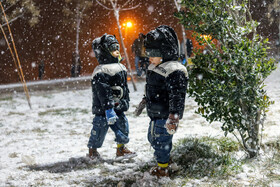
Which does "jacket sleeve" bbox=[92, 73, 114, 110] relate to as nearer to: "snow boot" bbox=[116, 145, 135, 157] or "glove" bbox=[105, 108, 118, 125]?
"glove" bbox=[105, 108, 118, 125]

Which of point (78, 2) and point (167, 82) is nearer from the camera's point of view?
point (167, 82)

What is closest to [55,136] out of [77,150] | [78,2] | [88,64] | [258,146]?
[77,150]

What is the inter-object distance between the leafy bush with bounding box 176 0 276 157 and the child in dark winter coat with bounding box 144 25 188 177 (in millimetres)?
489

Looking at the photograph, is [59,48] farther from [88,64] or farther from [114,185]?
[114,185]

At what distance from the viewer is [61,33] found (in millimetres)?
22219

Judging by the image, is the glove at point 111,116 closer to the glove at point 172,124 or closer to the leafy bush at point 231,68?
the glove at point 172,124

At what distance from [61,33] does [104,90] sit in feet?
65.6

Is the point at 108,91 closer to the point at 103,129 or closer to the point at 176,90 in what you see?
the point at 103,129

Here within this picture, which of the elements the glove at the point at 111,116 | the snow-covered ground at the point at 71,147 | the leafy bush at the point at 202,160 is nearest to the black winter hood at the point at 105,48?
the glove at the point at 111,116

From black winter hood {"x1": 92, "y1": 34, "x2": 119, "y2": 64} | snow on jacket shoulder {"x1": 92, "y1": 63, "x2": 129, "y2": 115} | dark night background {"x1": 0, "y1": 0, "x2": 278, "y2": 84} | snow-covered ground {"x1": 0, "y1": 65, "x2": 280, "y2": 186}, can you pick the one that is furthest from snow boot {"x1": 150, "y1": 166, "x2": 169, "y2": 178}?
dark night background {"x1": 0, "y1": 0, "x2": 278, "y2": 84}

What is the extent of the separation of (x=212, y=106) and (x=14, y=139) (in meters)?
3.87

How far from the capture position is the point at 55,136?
550 cm

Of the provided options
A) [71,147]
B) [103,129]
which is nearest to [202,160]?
[103,129]

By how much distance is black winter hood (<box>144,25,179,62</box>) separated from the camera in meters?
3.06
